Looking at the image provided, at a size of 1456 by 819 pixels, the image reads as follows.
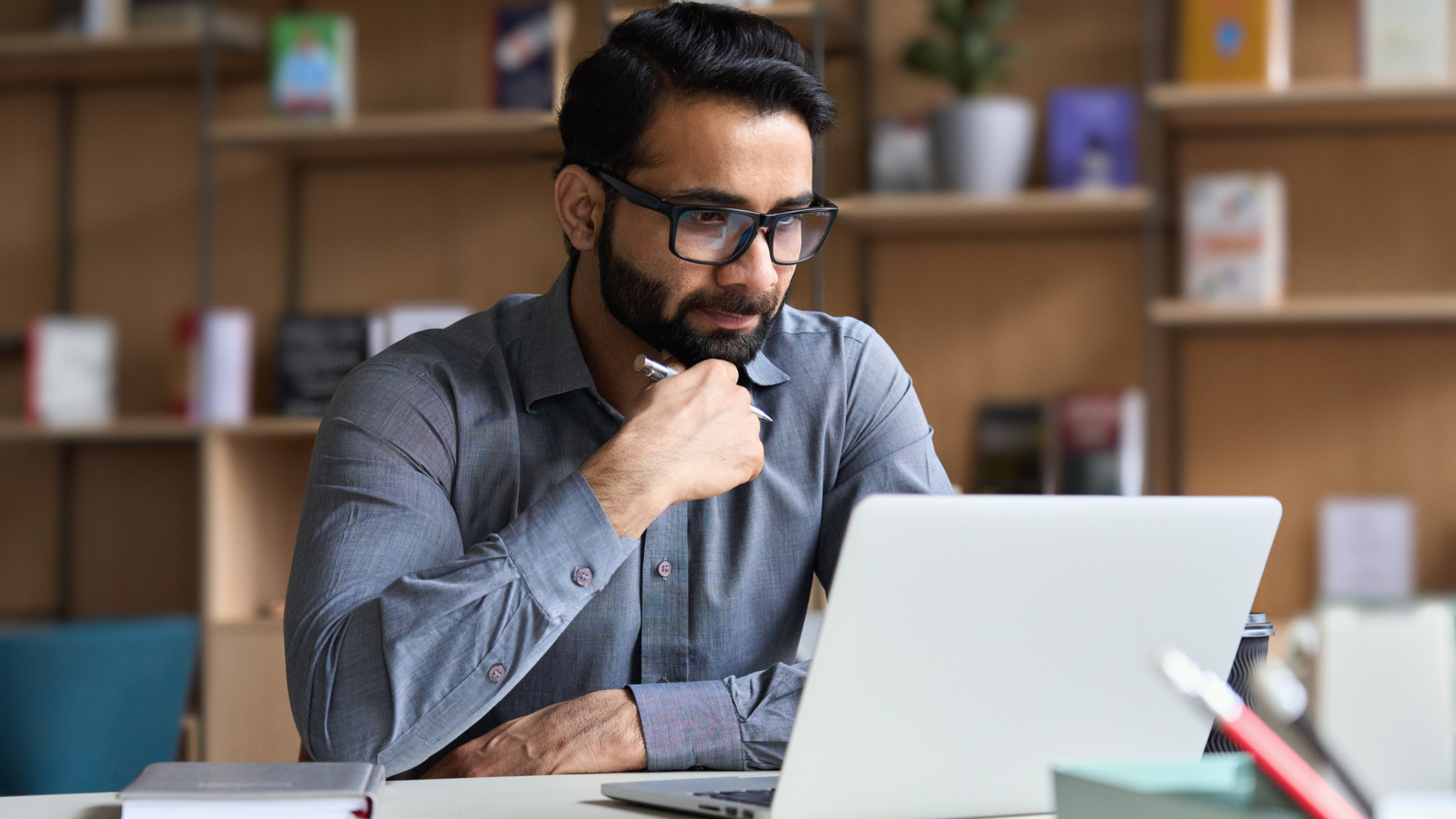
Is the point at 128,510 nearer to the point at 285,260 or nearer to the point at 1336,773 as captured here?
the point at 285,260

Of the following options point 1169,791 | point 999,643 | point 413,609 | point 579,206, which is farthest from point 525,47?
point 1169,791

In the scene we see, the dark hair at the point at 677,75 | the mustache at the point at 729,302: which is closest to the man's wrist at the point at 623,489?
the mustache at the point at 729,302

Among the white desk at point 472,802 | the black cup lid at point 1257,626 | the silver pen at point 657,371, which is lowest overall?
the white desk at point 472,802

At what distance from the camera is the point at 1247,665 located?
3.00ft

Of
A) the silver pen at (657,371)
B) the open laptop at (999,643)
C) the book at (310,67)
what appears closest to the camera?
the open laptop at (999,643)

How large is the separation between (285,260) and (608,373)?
6.02ft

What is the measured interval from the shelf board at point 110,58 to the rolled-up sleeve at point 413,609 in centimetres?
202

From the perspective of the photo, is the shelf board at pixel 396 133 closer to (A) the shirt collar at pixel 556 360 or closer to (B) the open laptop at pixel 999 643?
(A) the shirt collar at pixel 556 360

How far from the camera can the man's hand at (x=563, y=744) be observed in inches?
41.7

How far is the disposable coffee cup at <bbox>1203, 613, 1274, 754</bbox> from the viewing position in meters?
0.89

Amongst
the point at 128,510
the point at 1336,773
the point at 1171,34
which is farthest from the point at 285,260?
the point at 1336,773

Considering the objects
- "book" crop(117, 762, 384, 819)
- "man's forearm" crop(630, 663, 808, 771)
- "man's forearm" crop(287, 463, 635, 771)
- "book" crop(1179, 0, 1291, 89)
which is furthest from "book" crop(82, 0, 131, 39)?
"book" crop(117, 762, 384, 819)

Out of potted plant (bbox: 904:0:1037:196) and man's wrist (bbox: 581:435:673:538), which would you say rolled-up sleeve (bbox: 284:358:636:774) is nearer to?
man's wrist (bbox: 581:435:673:538)

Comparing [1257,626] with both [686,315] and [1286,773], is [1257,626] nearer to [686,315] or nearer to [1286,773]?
[1286,773]
